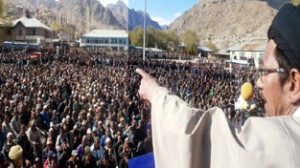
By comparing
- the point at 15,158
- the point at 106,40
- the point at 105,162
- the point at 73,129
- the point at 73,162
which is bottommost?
the point at 105,162

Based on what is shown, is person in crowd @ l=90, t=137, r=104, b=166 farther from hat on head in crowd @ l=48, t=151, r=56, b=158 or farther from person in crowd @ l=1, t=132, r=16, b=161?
person in crowd @ l=1, t=132, r=16, b=161

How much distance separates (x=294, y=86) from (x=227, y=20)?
159 metres

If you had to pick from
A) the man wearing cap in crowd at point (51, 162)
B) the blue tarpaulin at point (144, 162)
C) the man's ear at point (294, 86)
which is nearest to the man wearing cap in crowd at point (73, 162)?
the man wearing cap in crowd at point (51, 162)

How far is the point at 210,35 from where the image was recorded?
14925cm

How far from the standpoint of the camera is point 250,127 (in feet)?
3.16

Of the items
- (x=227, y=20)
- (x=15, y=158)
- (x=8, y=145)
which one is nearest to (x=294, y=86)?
(x=15, y=158)

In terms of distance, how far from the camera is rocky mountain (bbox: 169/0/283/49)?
138625 mm

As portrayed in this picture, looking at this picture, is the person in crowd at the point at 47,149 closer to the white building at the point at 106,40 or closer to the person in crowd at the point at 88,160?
the person in crowd at the point at 88,160

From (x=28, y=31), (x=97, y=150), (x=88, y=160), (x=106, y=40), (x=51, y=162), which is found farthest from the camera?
(x=106, y=40)

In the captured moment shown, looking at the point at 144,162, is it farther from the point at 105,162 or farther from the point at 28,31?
the point at 28,31

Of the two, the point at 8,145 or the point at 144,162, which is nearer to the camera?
the point at 144,162

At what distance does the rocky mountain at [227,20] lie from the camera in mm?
138625

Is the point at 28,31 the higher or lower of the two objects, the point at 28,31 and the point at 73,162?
the higher

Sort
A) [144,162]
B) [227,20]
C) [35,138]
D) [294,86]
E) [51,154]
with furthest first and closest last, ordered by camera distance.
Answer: [227,20] → [35,138] → [51,154] → [144,162] → [294,86]
